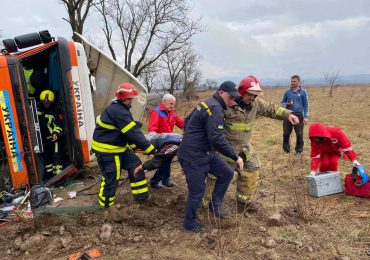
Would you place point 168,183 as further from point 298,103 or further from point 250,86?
point 298,103

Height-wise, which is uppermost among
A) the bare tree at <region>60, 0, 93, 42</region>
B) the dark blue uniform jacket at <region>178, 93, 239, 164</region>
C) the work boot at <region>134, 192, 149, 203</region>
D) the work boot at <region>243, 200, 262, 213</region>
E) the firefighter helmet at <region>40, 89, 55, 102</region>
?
the bare tree at <region>60, 0, 93, 42</region>

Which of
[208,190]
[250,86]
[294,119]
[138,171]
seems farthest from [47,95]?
[294,119]

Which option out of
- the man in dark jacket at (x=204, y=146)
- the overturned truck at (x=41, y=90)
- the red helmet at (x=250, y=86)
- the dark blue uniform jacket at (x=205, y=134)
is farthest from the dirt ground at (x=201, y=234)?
the red helmet at (x=250, y=86)

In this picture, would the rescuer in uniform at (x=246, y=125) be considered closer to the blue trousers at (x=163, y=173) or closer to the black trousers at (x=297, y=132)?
the blue trousers at (x=163, y=173)

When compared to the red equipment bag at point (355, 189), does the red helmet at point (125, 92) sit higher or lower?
higher

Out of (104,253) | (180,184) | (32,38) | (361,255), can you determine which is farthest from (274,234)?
(32,38)

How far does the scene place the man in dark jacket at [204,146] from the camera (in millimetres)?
3881

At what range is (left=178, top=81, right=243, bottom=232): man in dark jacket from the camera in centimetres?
388

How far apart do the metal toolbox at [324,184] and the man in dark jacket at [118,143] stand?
2425 millimetres

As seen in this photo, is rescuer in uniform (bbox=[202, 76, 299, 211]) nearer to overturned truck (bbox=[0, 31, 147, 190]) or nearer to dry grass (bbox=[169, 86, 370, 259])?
dry grass (bbox=[169, 86, 370, 259])

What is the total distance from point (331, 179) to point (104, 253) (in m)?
3.45

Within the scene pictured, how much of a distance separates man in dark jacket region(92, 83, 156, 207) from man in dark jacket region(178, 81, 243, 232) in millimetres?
764

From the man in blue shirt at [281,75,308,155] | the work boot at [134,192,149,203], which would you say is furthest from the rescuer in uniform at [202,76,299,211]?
the man in blue shirt at [281,75,308,155]

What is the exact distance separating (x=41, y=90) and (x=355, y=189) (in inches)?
217
